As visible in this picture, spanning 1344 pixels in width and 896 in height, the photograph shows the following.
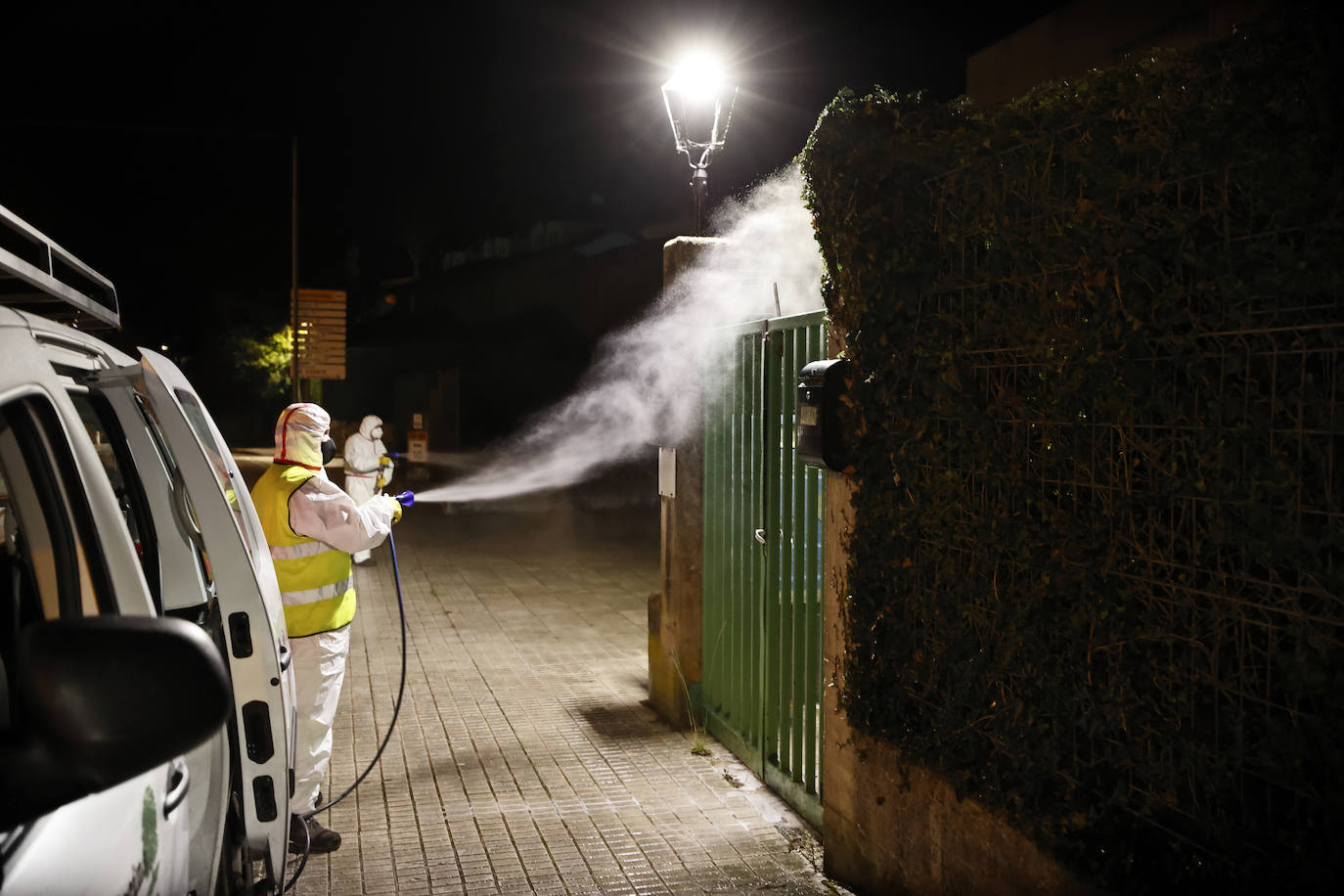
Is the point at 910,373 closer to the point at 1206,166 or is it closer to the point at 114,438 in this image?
the point at 1206,166

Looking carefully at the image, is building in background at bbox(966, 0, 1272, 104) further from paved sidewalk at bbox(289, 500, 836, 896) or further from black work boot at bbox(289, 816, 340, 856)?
black work boot at bbox(289, 816, 340, 856)

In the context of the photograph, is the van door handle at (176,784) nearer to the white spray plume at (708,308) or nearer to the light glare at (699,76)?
the white spray plume at (708,308)

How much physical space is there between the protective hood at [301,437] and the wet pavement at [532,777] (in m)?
1.73

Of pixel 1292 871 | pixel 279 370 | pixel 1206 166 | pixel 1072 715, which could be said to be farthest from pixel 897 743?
pixel 279 370

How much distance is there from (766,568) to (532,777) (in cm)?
167

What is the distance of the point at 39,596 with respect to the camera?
2172 mm

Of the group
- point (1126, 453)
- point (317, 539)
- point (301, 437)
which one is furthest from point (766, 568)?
point (1126, 453)

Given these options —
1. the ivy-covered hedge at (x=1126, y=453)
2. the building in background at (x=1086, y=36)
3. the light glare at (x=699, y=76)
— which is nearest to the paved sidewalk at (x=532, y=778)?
the ivy-covered hedge at (x=1126, y=453)

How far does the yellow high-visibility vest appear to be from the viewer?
4793mm

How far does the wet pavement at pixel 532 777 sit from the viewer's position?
462 cm

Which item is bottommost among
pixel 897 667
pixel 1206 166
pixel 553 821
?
pixel 553 821

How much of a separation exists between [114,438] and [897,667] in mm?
2721

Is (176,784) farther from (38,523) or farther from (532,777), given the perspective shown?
(532,777)

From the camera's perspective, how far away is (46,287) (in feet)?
8.52
